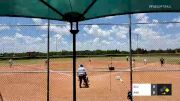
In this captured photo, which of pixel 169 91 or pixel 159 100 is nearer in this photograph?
pixel 169 91

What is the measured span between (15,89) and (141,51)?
6.53 meters

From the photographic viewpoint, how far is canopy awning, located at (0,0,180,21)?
4203mm

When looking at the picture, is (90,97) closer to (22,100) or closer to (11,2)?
(22,100)

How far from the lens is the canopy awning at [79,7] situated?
4203mm

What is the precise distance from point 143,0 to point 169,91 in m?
10.1

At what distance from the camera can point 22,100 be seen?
1597 centimetres

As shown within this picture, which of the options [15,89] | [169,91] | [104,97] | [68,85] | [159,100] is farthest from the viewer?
[68,85]

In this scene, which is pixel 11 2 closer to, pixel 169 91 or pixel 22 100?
pixel 169 91

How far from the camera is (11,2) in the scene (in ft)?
14.1

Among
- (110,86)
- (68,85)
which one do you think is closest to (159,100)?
(110,86)

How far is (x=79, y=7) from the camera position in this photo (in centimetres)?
430

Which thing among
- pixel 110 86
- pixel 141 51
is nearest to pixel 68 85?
pixel 110 86

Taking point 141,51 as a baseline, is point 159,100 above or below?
below

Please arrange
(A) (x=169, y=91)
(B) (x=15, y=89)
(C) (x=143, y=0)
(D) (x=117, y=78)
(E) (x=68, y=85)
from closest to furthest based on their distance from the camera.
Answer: (C) (x=143, y=0), (A) (x=169, y=91), (B) (x=15, y=89), (E) (x=68, y=85), (D) (x=117, y=78)
